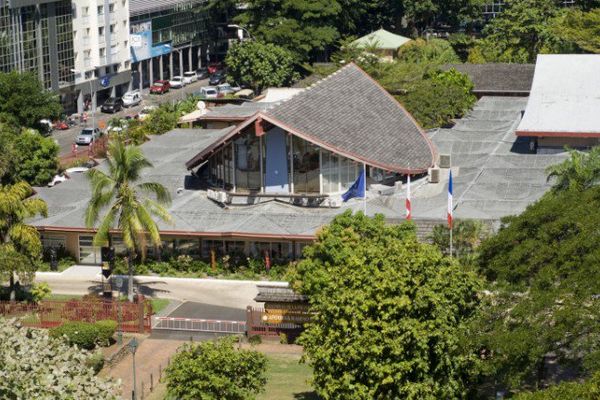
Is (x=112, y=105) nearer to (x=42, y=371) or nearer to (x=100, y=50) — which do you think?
(x=100, y=50)

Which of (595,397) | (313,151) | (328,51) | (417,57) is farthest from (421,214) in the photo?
(328,51)

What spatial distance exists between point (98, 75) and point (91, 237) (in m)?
57.7

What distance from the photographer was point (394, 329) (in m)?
45.9

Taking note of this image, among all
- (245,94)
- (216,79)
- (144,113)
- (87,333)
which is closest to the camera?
(87,333)

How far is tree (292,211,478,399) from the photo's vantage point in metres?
46.0

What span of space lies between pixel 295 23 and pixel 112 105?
19.9m

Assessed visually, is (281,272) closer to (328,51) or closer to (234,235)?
(234,235)

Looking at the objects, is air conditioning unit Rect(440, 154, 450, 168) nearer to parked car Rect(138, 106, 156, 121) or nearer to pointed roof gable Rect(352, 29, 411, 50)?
parked car Rect(138, 106, 156, 121)

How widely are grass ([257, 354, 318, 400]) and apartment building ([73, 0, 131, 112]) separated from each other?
218 feet

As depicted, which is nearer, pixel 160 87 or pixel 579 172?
pixel 579 172

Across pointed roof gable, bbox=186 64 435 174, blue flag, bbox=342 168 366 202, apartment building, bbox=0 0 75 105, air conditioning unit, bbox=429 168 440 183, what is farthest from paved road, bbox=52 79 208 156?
blue flag, bbox=342 168 366 202

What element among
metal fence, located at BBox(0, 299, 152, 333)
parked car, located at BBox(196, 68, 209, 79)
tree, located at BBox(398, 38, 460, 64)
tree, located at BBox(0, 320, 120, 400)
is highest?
tree, located at BBox(0, 320, 120, 400)

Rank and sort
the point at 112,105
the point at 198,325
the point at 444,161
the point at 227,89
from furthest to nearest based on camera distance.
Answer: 1. the point at 227,89
2. the point at 112,105
3. the point at 444,161
4. the point at 198,325

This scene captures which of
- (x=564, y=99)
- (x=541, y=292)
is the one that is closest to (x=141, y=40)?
(x=564, y=99)
